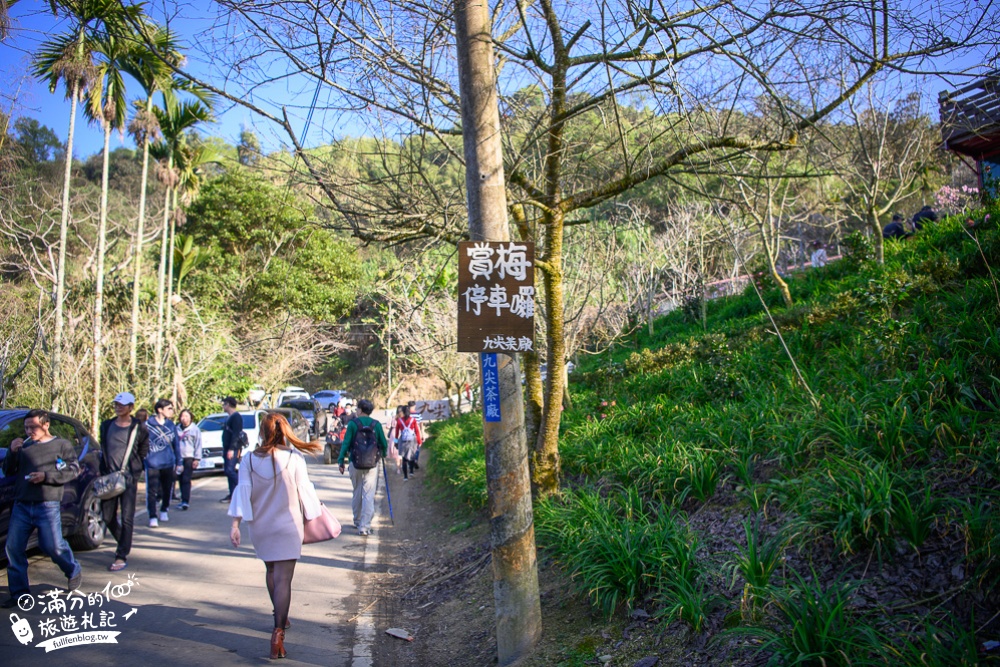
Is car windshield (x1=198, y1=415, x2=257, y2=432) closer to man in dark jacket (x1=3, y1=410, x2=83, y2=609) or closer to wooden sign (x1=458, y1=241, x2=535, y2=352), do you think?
man in dark jacket (x1=3, y1=410, x2=83, y2=609)

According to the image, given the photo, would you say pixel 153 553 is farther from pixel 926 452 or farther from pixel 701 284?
pixel 701 284

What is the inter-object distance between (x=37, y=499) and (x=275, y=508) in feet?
7.85

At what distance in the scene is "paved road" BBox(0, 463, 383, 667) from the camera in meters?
5.04

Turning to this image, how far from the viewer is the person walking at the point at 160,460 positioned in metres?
9.66

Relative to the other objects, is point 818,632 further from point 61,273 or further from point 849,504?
point 61,273

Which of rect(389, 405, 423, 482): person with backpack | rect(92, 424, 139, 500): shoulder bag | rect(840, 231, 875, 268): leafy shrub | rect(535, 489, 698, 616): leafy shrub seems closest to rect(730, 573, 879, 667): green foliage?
rect(535, 489, 698, 616): leafy shrub

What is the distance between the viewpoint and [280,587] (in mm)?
5152

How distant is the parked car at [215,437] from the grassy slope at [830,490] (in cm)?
1179

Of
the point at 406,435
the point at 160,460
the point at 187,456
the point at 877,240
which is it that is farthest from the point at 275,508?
the point at 406,435

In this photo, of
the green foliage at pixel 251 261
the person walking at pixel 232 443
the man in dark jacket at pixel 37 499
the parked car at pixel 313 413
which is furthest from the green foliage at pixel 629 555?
the green foliage at pixel 251 261

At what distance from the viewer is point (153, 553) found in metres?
8.16

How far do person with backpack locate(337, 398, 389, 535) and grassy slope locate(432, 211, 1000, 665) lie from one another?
8.88 feet

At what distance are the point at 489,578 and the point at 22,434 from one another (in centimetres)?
506

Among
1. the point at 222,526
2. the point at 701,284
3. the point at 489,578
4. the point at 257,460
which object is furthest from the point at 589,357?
the point at 257,460
